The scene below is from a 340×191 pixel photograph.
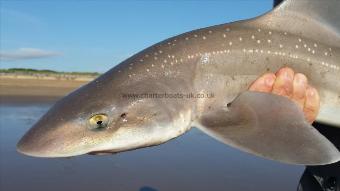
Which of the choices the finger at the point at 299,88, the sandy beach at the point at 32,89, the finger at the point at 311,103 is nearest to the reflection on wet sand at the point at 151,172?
the finger at the point at 311,103

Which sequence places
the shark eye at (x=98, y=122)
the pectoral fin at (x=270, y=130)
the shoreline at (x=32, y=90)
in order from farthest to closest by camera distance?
the shoreline at (x=32, y=90) → the shark eye at (x=98, y=122) → the pectoral fin at (x=270, y=130)

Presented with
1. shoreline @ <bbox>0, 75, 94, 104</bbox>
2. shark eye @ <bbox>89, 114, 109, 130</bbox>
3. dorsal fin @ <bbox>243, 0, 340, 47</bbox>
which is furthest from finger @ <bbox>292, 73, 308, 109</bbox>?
shoreline @ <bbox>0, 75, 94, 104</bbox>

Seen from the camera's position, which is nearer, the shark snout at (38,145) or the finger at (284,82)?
the shark snout at (38,145)

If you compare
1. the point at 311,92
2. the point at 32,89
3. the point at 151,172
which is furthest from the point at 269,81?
the point at 32,89

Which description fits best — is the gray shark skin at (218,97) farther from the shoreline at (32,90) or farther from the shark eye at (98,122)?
the shoreline at (32,90)

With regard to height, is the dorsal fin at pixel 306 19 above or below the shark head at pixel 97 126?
above

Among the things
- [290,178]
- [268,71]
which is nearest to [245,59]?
[268,71]

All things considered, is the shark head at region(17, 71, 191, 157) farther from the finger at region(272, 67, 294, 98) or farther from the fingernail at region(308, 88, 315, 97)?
the fingernail at region(308, 88, 315, 97)

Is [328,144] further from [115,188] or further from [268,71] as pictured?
[115,188]
